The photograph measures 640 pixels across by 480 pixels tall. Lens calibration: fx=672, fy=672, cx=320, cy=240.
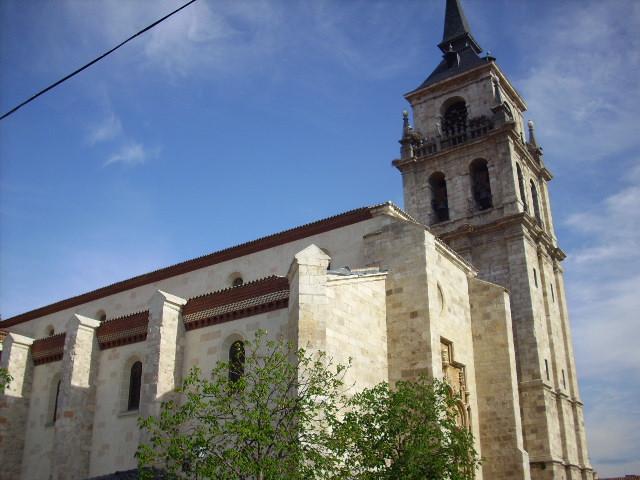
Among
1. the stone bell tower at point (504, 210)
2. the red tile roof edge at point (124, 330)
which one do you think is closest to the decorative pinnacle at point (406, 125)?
the stone bell tower at point (504, 210)

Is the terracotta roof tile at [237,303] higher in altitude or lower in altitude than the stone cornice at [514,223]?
lower

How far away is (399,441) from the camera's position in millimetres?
13539

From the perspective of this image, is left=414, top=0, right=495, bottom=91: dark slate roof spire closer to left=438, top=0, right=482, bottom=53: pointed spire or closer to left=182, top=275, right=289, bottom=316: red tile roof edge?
left=438, top=0, right=482, bottom=53: pointed spire

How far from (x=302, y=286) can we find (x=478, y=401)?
8.87m

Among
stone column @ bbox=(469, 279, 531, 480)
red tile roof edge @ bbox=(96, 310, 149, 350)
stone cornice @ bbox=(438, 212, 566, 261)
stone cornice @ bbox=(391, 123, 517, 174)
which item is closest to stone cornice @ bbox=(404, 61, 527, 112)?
stone cornice @ bbox=(391, 123, 517, 174)

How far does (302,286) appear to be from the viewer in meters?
15.9

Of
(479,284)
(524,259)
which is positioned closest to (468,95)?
(524,259)

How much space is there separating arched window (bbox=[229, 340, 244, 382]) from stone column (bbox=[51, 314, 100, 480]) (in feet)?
18.5

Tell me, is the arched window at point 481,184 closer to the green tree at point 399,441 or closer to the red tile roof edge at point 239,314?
the red tile roof edge at point 239,314

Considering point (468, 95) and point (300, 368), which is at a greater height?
point (468, 95)

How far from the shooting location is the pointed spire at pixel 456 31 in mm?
37875

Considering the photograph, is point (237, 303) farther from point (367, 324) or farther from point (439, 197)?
point (439, 197)

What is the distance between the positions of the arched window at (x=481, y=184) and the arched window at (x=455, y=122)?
1568 millimetres

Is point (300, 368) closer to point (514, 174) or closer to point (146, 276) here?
point (146, 276)
